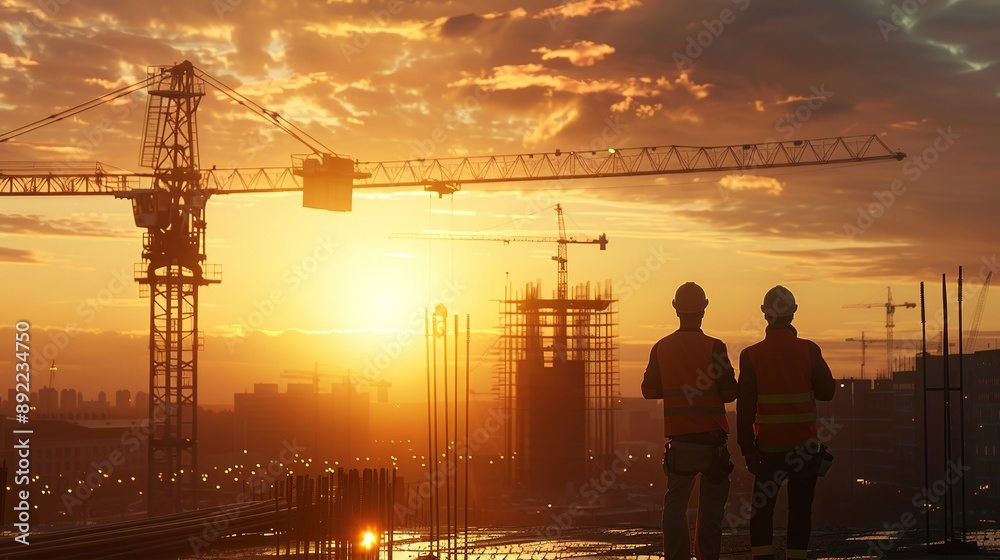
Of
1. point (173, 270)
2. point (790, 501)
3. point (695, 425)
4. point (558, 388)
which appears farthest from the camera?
point (558, 388)

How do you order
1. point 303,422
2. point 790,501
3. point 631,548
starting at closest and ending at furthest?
point 790,501 < point 631,548 < point 303,422

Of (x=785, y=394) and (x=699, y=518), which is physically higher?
(x=785, y=394)

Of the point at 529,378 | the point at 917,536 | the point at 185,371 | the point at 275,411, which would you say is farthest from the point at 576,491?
the point at 917,536

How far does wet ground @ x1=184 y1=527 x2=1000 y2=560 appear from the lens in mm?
12195

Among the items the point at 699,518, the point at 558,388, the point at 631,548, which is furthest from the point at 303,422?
the point at 699,518

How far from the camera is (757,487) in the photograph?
777cm

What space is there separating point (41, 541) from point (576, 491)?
358ft

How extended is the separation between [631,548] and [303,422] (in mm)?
173075

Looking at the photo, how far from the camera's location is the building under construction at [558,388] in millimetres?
126688

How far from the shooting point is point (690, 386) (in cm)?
782

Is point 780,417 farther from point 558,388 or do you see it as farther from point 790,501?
point 558,388

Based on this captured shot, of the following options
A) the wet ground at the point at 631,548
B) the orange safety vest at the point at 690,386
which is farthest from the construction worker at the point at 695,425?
the wet ground at the point at 631,548

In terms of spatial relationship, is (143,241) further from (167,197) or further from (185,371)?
(185,371)

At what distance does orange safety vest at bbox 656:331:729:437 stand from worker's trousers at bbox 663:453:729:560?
0.35 metres
